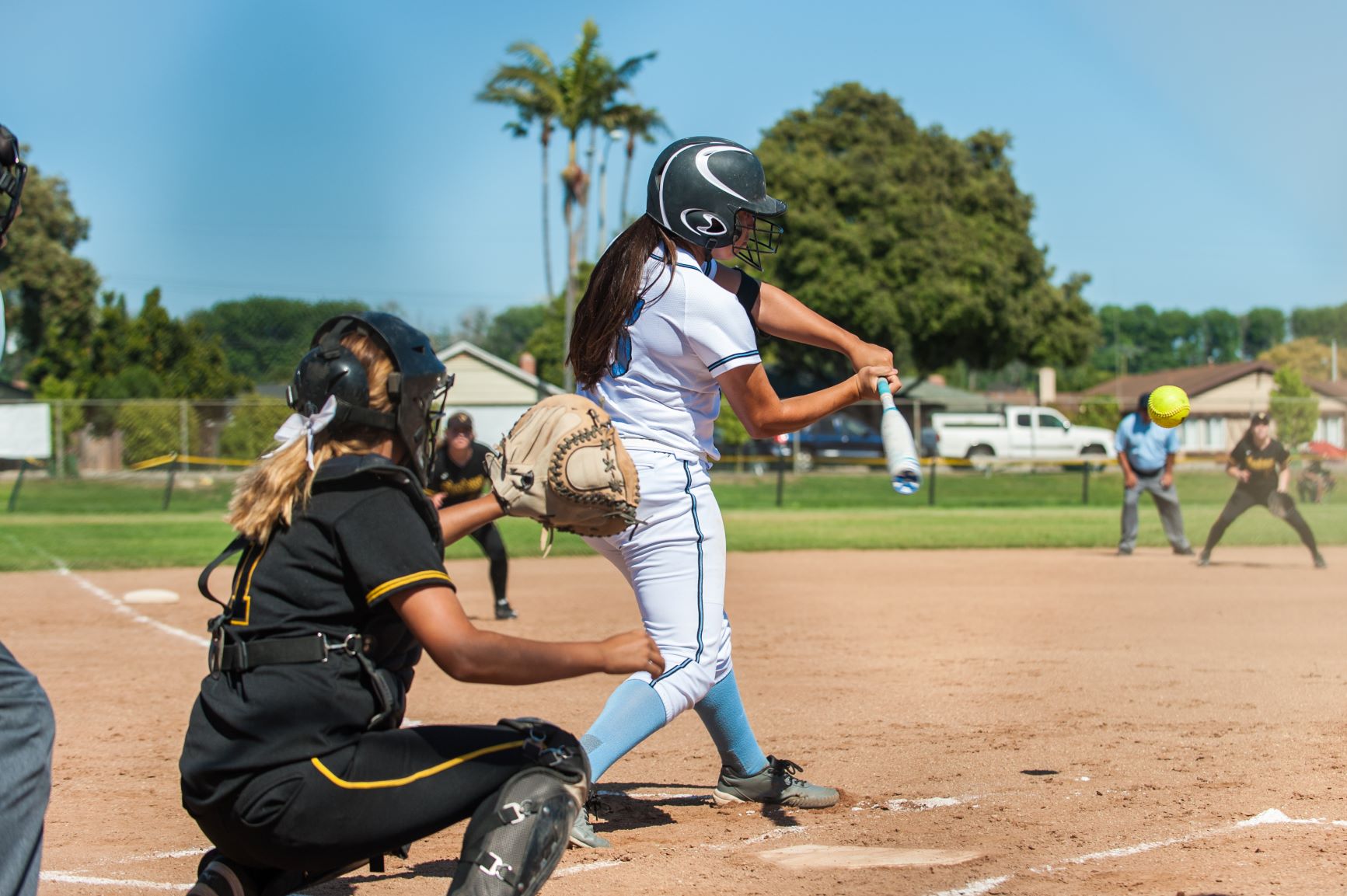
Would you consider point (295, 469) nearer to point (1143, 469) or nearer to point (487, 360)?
point (1143, 469)

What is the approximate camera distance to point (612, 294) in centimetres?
402

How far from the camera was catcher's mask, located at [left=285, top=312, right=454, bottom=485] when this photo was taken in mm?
2854

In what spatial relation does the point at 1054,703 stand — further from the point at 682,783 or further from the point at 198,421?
the point at 198,421

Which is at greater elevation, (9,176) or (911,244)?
(911,244)

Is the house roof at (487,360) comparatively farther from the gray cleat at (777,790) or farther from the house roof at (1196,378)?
the gray cleat at (777,790)

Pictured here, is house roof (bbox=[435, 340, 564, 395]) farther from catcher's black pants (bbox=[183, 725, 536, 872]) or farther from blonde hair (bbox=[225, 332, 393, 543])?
catcher's black pants (bbox=[183, 725, 536, 872])

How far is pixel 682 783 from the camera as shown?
5.29 metres

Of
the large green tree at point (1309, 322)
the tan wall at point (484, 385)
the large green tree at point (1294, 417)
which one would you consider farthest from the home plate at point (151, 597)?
the large green tree at point (1309, 322)

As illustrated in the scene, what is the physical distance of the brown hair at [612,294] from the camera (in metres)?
4.00

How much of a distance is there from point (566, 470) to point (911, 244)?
42.2 m

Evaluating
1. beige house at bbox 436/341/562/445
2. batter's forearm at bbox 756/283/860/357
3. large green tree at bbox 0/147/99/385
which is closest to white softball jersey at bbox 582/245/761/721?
batter's forearm at bbox 756/283/860/357

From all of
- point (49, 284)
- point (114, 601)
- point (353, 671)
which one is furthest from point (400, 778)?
point (49, 284)

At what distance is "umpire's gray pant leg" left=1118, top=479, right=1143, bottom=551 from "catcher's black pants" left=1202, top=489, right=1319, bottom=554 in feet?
3.53

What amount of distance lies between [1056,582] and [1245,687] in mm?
5738
